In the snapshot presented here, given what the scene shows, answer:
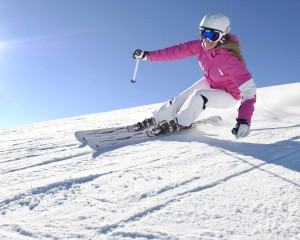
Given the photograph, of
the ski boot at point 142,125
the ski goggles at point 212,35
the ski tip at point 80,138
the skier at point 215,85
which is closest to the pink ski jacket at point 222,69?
the skier at point 215,85

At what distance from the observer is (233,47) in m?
4.80

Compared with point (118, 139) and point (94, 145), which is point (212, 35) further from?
point (94, 145)

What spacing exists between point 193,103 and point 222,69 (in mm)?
660

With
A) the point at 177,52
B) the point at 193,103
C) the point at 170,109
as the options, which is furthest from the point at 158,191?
the point at 177,52

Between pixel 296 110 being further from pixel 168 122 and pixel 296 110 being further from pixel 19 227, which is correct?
pixel 19 227

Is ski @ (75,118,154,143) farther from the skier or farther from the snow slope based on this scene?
the snow slope

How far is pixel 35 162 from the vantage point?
363 cm

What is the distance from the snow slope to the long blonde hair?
116 centimetres

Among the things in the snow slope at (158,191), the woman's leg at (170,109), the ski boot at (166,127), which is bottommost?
the snow slope at (158,191)

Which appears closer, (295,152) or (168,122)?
(295,152)

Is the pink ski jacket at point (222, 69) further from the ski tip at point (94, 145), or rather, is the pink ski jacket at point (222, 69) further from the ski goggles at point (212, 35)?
the ski tip at point (94, 145)

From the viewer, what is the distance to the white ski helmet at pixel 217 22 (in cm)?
485

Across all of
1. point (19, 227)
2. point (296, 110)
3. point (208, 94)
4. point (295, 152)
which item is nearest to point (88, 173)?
point (19, 227)

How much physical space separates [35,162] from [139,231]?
2060 mm
